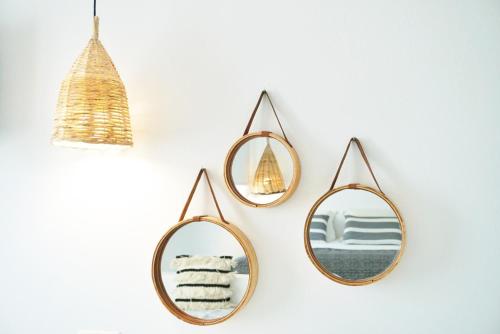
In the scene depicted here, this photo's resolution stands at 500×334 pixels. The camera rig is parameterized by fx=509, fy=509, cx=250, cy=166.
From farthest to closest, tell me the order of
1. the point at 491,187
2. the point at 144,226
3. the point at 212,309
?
the point at 144,226 → the point at 212,309 → the point at 491,187

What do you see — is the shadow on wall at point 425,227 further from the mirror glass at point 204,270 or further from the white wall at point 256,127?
the mirror glass at point 204,270

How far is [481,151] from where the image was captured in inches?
58.4

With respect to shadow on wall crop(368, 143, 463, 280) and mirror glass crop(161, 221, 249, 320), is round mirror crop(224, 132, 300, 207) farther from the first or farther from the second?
shadow on wall crop(368, 143, 463, 280)

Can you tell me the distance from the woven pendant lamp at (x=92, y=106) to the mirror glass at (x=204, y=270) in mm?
368

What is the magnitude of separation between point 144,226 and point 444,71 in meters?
1.06

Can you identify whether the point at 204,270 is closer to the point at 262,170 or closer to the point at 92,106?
the point at 262,170

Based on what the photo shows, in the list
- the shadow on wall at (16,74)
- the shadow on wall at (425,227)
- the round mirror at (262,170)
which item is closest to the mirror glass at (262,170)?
the round mirror at (262,170)

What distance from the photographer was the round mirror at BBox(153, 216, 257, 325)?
5.18ft

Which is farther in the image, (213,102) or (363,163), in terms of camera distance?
(213,102)

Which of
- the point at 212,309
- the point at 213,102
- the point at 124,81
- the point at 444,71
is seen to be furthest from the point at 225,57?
the point at 212,309

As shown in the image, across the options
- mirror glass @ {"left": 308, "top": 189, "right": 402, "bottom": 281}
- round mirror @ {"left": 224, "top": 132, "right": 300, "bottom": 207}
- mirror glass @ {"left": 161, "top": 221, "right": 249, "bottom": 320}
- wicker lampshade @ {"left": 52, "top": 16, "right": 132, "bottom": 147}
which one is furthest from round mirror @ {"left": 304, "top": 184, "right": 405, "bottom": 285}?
wicker lampshade @ {"left": 52, "top": 16, "right": 132, "bottom": 147}

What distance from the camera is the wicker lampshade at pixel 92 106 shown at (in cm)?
149

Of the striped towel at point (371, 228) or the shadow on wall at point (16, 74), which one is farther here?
the shadow on wall at point (16, 74)

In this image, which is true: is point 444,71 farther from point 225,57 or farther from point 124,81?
point 124,81
